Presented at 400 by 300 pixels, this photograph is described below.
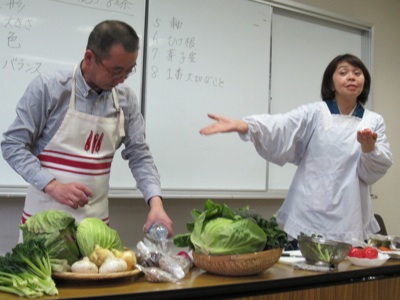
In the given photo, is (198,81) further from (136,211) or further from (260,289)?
(260,289)

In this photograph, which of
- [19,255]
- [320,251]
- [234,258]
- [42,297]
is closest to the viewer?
[42,297]

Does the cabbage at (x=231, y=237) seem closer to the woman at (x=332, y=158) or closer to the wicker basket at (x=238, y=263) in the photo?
the wicker basket at (x=238, y=263)

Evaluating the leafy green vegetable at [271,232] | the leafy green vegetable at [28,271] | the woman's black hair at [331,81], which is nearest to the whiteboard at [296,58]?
the woman's black hair at [331,81]

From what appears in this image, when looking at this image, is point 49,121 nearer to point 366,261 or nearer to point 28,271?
point 28,271

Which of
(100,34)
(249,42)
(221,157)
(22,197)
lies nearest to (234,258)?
(100,34)

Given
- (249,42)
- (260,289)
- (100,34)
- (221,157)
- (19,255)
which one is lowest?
(260,289)

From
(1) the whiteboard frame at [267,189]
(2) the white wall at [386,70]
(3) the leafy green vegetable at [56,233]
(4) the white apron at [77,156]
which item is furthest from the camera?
(2) the white wall at [386,70]

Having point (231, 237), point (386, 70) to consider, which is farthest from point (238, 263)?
point (386, 70)

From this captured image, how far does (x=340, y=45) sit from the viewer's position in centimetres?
398

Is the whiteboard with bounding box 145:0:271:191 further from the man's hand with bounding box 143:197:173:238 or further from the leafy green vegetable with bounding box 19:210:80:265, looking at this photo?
the leafy green vegetable with bounding box 19:210:80:265

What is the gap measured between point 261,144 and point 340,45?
2.13 metres

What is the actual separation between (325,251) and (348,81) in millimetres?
1068

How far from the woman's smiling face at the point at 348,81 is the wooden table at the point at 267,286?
2.88 ft

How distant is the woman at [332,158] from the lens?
2293 millimetres
